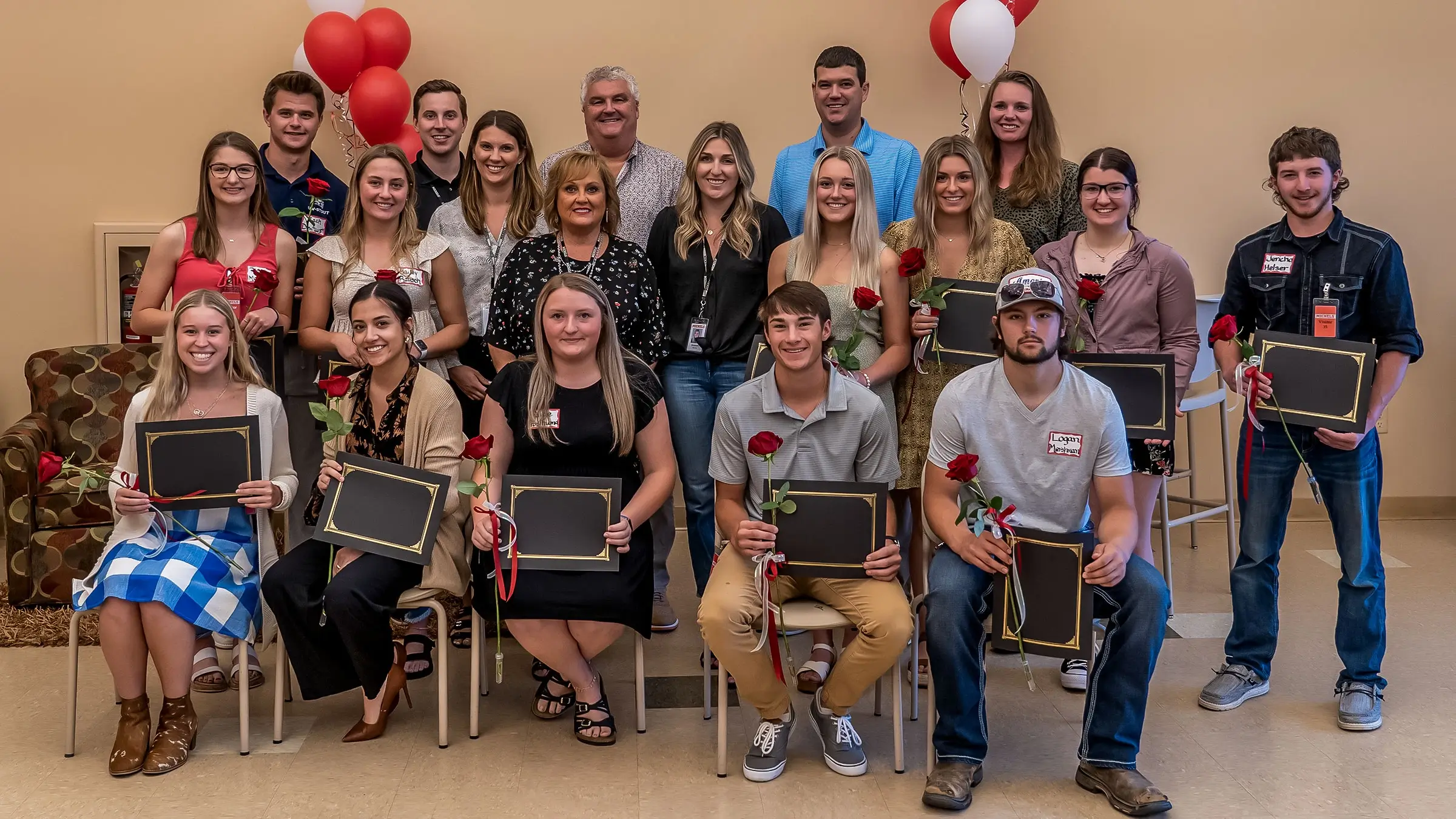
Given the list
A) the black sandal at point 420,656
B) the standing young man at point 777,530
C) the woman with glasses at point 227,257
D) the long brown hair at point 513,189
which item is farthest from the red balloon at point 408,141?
the standing young man at point 777,530

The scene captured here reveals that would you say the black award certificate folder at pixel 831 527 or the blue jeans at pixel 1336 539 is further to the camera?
the blue jeans at pixel 1336 539

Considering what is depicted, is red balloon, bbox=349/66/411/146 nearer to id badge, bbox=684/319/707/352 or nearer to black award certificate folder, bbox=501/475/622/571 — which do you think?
id badge, bbox=684/319/707/352

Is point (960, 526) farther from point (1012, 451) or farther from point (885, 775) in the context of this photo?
point (885, 775)

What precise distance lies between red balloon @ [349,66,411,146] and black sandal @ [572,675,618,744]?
8.92 feet

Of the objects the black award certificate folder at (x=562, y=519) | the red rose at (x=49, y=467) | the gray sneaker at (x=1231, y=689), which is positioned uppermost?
the red rose at (x=49, y=467)

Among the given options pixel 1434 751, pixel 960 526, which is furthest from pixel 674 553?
pixel 1434 751

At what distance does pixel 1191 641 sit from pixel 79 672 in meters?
3.77

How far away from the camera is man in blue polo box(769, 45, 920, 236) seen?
4.39m

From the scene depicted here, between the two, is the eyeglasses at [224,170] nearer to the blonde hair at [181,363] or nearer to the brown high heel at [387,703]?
the blonde hair at [181,363]

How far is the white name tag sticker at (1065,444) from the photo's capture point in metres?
3.14

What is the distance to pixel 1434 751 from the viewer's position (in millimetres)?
3375

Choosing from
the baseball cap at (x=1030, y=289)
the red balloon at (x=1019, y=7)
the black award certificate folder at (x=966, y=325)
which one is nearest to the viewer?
the baseball cap at (x=1030, y=289)

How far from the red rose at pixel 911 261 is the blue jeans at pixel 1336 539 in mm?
1084

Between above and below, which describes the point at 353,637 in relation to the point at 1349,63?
below
